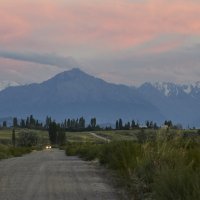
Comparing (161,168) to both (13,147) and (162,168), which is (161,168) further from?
(13,147)

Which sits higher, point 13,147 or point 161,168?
point 161,168

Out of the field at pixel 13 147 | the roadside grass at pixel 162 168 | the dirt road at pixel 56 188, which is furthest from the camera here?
the field at pixel 13 147

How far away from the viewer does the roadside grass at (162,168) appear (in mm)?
13950

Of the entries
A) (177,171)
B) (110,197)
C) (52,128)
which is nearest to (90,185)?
(110,197)

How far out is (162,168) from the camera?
18.2 metres

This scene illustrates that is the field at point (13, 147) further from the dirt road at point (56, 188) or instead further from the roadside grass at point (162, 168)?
the roadside grass at point (162, 168)

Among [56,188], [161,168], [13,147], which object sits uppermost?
[161,168]

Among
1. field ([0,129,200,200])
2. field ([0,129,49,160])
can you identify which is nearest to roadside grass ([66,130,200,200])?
field ([0,129,200,200])

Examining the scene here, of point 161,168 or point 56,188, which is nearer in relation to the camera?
point 161,168

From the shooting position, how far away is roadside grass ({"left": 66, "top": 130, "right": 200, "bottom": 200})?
13950 millimetres

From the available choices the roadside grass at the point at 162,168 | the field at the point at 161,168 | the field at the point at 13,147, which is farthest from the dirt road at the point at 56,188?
the field at the point at 13,147

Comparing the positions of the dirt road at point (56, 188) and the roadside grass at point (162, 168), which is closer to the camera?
the roadside grass at point (162, 168)

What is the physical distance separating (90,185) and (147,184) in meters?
3.31

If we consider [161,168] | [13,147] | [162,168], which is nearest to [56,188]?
[161,168]
